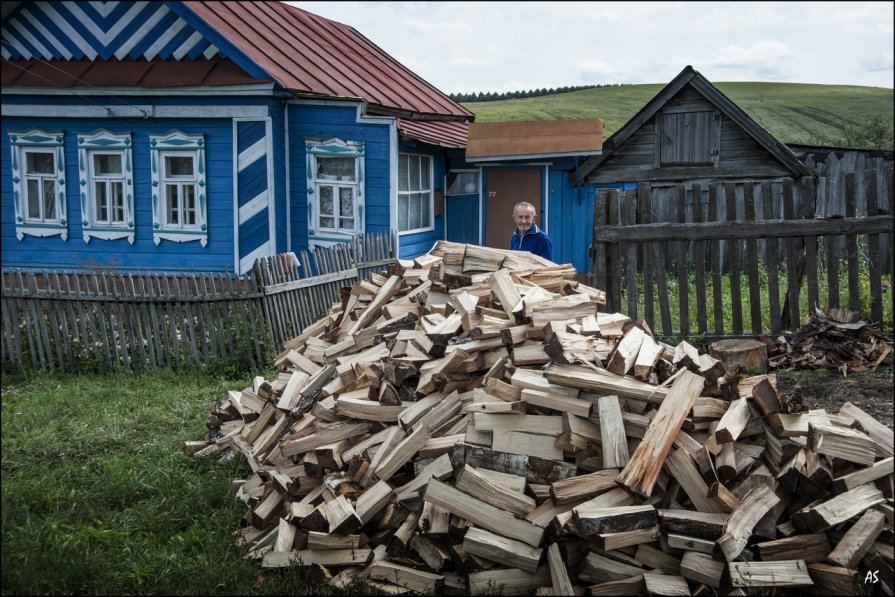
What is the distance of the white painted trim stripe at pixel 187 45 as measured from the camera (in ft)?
42.0

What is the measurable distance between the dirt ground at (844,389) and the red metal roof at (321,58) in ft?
29.5

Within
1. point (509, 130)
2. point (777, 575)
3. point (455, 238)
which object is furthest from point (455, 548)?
point (455, 238)

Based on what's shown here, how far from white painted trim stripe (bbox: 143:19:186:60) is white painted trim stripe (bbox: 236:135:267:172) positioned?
213 centimetres

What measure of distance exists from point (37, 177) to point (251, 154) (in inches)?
162

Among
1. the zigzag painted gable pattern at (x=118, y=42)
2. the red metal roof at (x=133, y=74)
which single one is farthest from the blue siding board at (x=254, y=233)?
the zigzag painted gable pattern at (x=118, y=42)

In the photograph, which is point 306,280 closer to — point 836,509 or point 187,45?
point 187,45

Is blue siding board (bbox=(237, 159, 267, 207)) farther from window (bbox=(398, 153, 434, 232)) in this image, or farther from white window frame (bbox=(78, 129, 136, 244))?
window (bbox=(398, 153, 434, 232))

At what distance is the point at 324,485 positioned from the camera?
4.56 meters

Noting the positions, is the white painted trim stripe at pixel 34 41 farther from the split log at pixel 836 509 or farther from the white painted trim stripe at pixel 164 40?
the split log at pixel 836 509

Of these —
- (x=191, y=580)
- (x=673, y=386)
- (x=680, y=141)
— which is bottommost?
(x=191, y=580)

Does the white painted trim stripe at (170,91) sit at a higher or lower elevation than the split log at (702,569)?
higher

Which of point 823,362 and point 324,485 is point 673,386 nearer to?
point 324,485

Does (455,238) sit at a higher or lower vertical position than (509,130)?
lower

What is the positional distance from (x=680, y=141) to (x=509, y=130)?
393 cm
